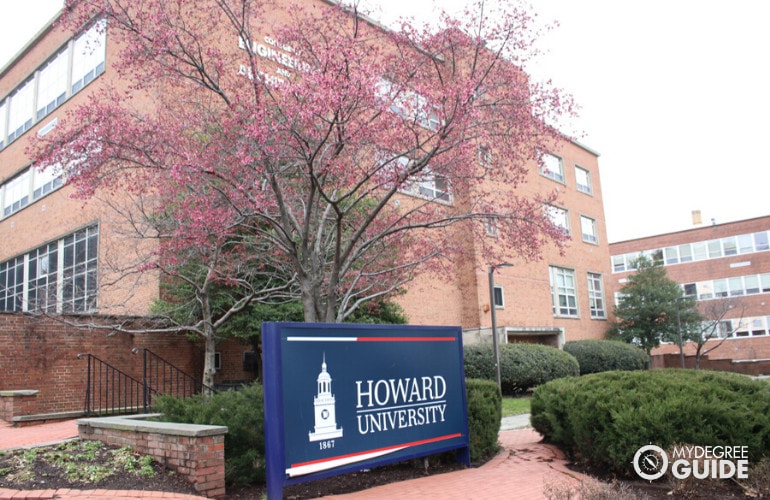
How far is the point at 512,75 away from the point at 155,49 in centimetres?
519

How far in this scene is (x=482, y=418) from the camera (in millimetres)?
8688

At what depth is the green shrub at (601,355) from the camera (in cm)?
2641

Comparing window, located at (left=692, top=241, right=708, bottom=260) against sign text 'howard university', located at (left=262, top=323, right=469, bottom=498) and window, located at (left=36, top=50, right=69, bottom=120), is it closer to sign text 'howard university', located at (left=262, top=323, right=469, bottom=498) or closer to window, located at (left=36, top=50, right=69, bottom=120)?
window, located at (left=36, top=50, right=69, bottom=120)

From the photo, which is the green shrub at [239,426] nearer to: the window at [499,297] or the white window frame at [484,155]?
the white window frame at [484,155]

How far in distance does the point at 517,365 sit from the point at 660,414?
13.4 meters

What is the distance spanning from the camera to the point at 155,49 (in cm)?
864

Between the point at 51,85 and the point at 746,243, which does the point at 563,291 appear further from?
the point at 746,243

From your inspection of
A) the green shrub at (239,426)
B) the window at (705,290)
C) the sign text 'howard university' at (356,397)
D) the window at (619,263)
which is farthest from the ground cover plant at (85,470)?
the window at (619,263)

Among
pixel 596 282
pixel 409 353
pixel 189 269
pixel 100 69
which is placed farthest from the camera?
pixel 596 282

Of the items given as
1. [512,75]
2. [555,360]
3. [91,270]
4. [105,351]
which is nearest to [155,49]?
[512,75]

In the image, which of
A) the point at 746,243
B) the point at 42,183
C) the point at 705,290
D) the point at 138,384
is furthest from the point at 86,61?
the point at 746,243

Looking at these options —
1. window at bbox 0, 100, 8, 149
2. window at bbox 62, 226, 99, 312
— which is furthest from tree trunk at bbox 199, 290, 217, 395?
window at bbox 0, 100, 8, 149

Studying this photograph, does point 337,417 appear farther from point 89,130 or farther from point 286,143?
point 89,130

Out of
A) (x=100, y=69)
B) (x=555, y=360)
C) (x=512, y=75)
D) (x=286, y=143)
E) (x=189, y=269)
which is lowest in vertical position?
(x=555, y=360)
